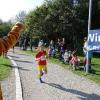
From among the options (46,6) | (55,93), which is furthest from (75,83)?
(46,6)

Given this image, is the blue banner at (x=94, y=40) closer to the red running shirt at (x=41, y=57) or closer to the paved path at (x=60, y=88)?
the paved path at (x=60, y=88)

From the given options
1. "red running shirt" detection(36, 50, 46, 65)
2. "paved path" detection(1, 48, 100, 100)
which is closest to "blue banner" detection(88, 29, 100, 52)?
"paved path" detection(1, 48, 100, 100)

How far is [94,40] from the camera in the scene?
16.0 meters

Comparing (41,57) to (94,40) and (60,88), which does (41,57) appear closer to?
(60,88)

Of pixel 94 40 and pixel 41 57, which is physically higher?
pixel 94 40

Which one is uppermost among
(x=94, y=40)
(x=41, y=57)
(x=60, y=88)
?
(x=94, y=40)

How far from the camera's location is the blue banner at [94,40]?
15.7 m

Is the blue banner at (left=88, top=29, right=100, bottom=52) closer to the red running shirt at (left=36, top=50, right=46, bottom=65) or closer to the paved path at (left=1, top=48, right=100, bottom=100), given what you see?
the paved path at (left=1, top=48, right=100, bottom=100)

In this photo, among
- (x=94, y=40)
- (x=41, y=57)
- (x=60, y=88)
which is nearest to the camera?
(x=60, y=88)

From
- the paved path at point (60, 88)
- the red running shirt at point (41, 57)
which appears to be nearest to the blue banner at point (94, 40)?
the paved path at point (60, 88)

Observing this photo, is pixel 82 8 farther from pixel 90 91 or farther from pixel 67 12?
pixel 90 91

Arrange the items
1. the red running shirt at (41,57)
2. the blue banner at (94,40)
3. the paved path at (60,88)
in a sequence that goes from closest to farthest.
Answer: the paved path at (60,88)
the red running shirt at (41,57)
the blue banner at (94,40)

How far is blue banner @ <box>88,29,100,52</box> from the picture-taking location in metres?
15.7

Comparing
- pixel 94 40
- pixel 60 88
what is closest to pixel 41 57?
pixel 60 88
